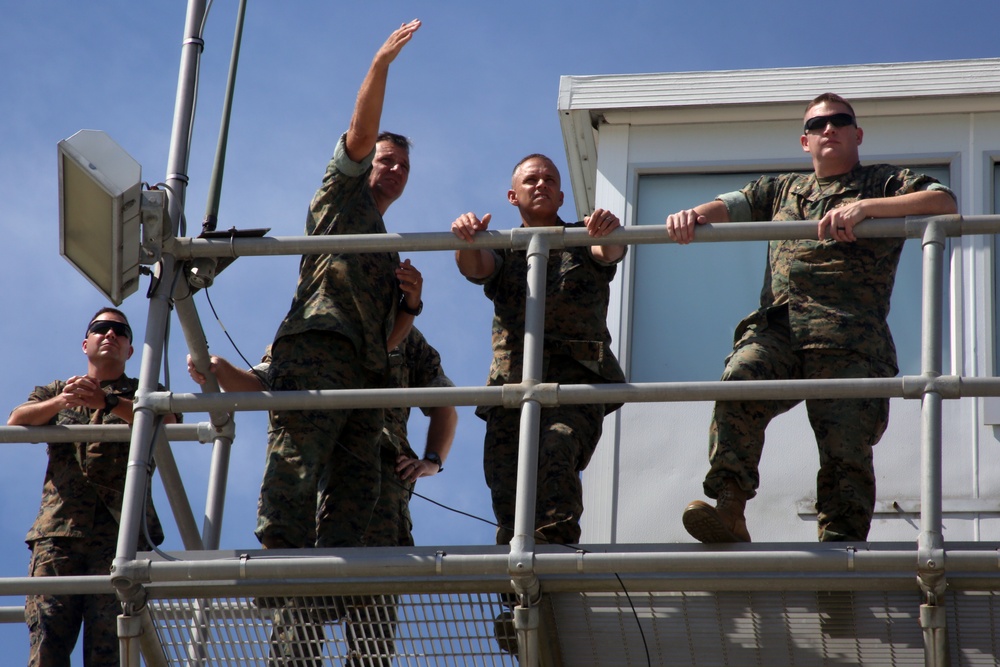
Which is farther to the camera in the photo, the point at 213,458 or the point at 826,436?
the point at 213,458

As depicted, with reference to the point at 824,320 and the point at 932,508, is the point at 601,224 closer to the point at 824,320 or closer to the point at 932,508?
the point at 824,320

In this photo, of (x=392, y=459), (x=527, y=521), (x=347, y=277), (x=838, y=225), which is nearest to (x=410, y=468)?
(x=392, y=459)

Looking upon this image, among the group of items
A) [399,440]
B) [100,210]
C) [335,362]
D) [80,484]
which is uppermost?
[100,210]

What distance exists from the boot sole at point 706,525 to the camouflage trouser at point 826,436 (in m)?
0.38

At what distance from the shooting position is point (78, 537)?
7.07m

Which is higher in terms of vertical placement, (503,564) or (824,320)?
(824,320)

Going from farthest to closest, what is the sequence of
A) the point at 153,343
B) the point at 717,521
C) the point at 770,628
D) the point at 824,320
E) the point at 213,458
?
1. the point at 213,458
2. the point at 824,320
3. the point at 153,343
4. the point at 770,628
5. the point at 717,521

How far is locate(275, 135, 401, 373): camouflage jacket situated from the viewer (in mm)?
6336

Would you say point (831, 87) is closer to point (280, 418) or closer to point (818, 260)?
point (818, 260)

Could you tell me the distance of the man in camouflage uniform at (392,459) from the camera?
586cm

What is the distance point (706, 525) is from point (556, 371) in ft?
3.89

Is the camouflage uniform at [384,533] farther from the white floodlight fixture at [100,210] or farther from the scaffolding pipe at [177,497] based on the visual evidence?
the white floodlight fixture at [100,210]

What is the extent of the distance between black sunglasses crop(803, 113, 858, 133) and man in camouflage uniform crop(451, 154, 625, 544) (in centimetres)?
101

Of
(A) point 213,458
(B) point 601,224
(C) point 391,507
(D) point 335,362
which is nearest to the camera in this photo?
(B) point 601,224
